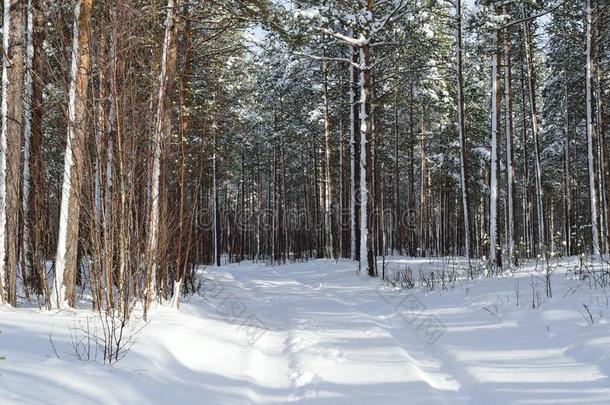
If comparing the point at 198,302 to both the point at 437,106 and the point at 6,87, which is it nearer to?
the point at 6,87

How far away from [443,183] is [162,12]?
21065mm

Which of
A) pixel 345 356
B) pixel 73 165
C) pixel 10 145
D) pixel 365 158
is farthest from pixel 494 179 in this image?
pixel 10 145

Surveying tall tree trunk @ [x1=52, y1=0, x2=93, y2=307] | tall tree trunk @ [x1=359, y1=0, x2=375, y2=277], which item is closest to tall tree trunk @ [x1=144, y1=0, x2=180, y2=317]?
tall tree trunk @ [x1=52, y1=0, x2=93, y2=307]

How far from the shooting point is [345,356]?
5.14 meters

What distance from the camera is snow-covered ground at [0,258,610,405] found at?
3719mm

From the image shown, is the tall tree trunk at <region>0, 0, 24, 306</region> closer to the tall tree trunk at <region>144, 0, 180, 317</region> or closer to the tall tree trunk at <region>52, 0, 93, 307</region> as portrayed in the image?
the tall tree trunk at <region>52, 0, 93, 307</region>

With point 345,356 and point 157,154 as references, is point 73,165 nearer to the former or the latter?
point 157,154

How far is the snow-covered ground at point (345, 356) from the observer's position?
3719mm

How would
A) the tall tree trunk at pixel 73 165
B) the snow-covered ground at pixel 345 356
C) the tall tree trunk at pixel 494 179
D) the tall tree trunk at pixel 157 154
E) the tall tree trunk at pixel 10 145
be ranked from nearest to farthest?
the snow-covered ground at pixel 345 356 → the tall tree trunk at pixel 73 165 → the tall tree trunk at pixel 157 154 → the tall tree trunk at pixel 10 145 → the tall tree trunk at pixel 494 179

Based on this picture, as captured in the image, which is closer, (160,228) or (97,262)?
(97,262)

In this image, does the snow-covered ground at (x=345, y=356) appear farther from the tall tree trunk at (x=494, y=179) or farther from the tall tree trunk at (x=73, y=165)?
the tall tree trunk at (x=494, y=179)

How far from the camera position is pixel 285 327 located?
7.03 meters

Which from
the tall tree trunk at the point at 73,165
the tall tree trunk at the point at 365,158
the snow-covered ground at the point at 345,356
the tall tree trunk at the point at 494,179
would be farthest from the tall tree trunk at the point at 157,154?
the tall tree trunk at the point at 494,179

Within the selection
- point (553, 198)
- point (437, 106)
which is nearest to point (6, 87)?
point (437, 106)
